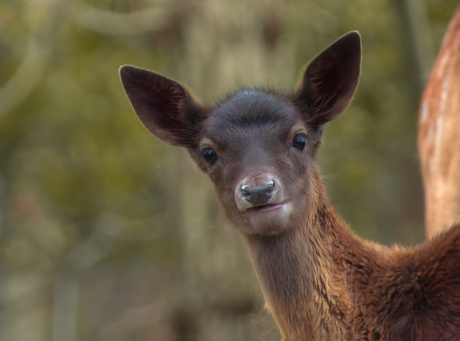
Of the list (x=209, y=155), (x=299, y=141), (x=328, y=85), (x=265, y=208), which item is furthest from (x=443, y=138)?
(x=265, y=208)

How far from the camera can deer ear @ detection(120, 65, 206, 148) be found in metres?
3.56

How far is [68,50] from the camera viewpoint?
1197 centimetres

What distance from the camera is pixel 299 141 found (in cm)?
328

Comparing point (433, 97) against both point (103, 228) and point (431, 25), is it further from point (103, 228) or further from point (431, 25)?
point (103, 228)

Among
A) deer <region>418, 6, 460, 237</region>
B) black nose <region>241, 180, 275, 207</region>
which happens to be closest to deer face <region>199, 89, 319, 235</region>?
black nose <region>241, 180, 275, 207</region>

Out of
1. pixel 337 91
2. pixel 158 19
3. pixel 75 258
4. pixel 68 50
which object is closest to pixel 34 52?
pixel 68 50

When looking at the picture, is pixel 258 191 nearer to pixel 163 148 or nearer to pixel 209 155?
pixel 209 155

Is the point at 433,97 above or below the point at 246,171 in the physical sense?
above

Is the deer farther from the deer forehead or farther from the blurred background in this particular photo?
the deer forehead

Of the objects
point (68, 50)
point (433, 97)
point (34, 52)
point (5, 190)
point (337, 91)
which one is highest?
point (68, 50)

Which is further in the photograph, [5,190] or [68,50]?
[5,190]

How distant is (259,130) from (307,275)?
2.79 ft

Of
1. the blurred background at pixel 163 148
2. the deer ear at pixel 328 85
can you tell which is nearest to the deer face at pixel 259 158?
the deer ear at pixel 328 85

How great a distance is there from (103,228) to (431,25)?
340 inches
